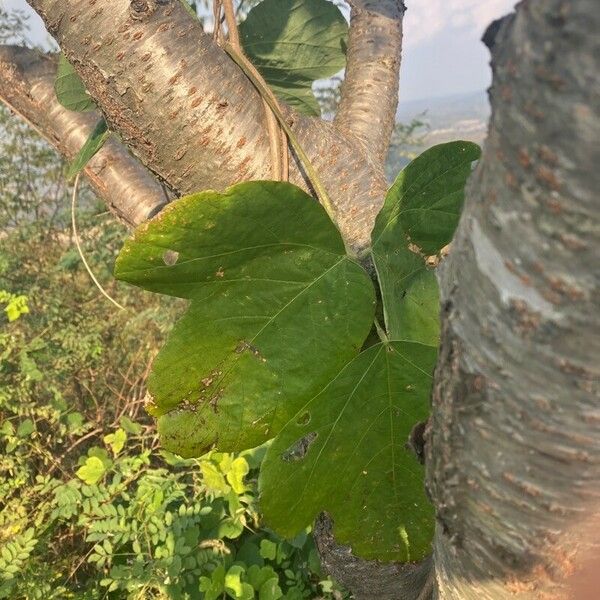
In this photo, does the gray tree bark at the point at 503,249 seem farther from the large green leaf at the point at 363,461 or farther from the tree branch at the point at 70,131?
the tree branch at the point at 70,131

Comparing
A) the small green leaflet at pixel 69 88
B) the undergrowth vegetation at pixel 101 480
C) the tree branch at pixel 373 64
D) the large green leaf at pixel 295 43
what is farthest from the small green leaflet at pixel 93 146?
the undergrowth vegetation at pixel 101 480

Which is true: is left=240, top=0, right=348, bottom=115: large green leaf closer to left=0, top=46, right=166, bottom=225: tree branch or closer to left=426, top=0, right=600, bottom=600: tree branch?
left=0, top=46, right=166, bottom=225: tree branch

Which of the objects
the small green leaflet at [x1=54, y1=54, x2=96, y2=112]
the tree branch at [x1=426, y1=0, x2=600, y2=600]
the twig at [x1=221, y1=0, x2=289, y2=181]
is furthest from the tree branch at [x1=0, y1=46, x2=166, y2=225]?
the tree branch at [x1=426, y1=0, x2=600, y2=600]

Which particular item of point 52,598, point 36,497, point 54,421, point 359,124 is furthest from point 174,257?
point 54,421

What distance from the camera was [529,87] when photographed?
180mm

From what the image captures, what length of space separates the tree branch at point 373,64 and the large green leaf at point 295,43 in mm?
42

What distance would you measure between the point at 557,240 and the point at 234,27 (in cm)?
46

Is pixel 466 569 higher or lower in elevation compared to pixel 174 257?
lower

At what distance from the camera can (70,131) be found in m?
0.99

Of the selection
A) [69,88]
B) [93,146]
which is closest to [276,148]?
[93,146]

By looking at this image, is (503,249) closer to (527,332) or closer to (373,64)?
(527,332)

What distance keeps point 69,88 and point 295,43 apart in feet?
0.94

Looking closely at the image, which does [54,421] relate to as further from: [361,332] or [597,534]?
[597,534]

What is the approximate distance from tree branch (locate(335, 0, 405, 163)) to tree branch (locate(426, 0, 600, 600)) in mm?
570
